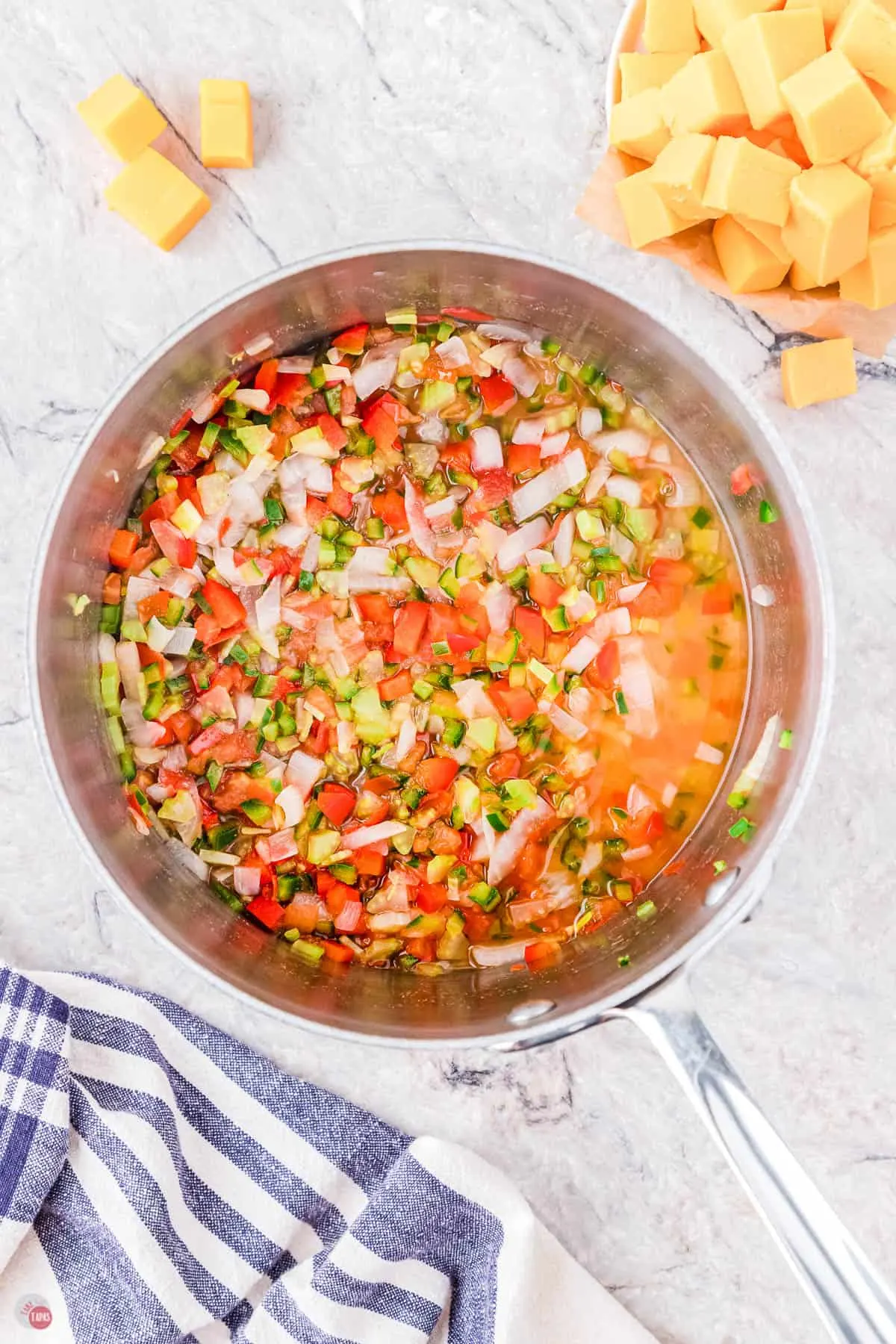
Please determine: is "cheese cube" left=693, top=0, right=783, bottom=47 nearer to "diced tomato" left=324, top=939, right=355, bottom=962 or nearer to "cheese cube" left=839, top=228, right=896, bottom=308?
"cheese cube" left=839, top=228, right=896, bottom=308

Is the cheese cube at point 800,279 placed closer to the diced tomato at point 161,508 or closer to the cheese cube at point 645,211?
the cheese cube at point 645,211

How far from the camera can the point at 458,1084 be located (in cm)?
150

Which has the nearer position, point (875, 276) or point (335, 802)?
point (875, 276)

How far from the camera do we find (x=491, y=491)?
1447 mm

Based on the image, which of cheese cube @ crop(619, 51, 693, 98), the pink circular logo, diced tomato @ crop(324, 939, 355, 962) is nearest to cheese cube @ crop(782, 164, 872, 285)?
cheese cube @ crop(619, 51, 693, 98)

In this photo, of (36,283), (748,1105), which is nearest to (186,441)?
(36,283)

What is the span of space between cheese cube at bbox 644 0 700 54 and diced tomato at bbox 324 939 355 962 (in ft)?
3.83

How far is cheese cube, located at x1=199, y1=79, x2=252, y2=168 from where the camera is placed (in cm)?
139

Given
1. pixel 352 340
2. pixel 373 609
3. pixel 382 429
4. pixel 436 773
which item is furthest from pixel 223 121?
pixel 436 773

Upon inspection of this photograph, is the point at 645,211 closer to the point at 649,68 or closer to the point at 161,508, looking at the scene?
the point at 649,68

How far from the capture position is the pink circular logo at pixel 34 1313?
4.97 feet

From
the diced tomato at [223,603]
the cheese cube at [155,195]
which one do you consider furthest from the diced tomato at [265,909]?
the cheese cube at [155,195]

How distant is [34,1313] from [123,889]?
0.71 metres

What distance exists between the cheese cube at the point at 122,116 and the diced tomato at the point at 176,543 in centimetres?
45
